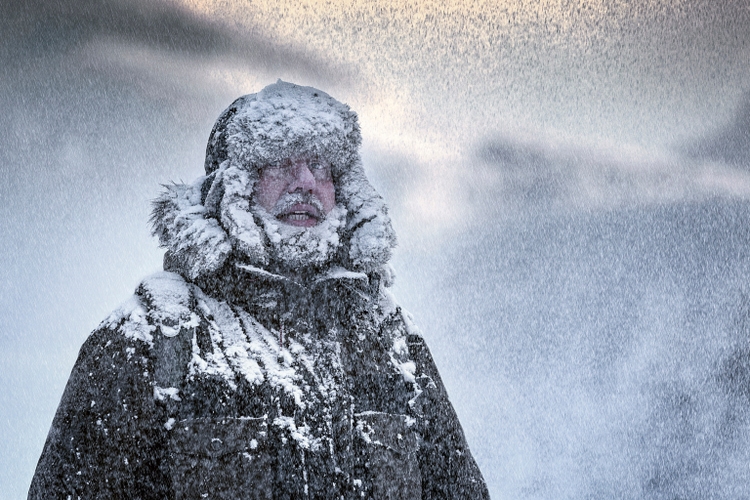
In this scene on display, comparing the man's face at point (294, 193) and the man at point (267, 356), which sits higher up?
the man's face at point (294, 193)

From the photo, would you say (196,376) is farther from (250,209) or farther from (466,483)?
(466,483)

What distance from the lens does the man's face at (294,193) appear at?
10.5 ft

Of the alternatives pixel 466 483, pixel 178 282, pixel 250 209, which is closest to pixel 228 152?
pixel 250 209

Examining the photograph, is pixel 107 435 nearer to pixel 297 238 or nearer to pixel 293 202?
pixel 297 238

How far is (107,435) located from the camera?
2.62m

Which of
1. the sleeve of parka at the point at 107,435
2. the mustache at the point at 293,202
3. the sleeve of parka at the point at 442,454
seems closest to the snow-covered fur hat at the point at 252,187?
the mustache at the point at 293,202

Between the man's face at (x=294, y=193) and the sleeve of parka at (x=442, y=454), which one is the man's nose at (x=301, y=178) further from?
the sleeve of parka at (x=442, y=454)

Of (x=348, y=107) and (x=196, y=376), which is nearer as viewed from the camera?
(x=196, y=376)

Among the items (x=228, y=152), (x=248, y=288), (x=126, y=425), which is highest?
(x=228, y=152)

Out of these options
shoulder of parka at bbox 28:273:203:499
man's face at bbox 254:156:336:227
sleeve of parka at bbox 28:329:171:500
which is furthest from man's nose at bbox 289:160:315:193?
sleeve of parka at bbox 28:329:171:500

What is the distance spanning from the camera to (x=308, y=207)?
321cm

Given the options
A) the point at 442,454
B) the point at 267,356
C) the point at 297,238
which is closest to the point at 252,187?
the point at 297,238

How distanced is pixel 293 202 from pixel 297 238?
188 mm

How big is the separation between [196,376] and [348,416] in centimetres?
70
